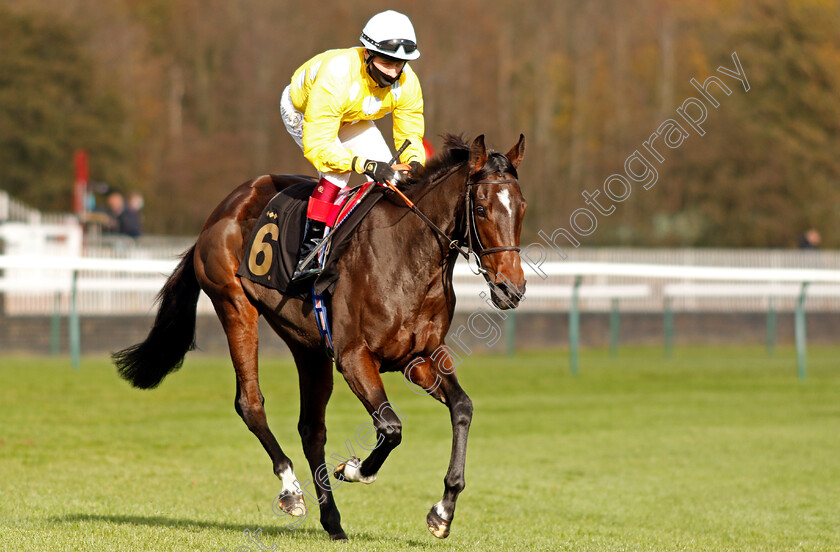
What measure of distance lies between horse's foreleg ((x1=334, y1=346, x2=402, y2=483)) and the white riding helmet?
146 cm

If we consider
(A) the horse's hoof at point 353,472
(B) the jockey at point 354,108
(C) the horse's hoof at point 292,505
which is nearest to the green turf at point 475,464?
(C) the horse's hoof at point 292,505

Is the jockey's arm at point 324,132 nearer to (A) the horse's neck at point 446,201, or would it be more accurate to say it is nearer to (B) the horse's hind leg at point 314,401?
(A) the horse's neck at point 446,201

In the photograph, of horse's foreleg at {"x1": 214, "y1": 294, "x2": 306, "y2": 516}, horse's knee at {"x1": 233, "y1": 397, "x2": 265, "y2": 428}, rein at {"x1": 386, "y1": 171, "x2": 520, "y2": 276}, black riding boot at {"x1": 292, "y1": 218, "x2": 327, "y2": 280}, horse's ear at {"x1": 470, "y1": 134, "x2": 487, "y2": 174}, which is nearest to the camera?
rein at {"x1": 386, "y1": 171, "x2": 520, "y2": 276}

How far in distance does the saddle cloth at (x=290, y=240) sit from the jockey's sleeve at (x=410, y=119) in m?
0.36

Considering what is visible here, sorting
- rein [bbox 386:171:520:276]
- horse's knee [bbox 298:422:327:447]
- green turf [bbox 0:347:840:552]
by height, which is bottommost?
green turf [bbox 0:347:840:552]

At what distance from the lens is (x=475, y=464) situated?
9.03 meters

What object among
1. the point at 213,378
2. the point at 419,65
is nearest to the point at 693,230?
the point at 419,65

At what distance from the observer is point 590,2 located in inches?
1805

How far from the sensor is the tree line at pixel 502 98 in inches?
1337

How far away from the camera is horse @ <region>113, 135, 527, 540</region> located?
509 cm

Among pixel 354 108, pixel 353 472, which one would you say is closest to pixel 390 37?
pixel 354 108

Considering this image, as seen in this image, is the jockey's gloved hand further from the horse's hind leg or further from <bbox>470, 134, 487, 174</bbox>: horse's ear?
the horse's hind leg

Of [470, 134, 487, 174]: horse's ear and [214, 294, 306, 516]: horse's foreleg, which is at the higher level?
[470, 134, 487, 174]: horse's ear

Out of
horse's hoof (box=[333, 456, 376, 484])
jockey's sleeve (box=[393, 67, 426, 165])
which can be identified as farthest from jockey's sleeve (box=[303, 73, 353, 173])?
horse's hoof (box=[333, 456, 376, 484])
